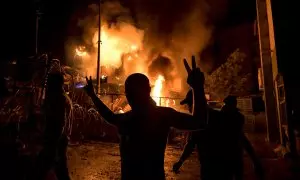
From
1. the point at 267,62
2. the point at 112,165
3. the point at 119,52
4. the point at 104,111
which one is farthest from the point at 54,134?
the point at 119,52

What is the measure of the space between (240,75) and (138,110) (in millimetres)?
23906

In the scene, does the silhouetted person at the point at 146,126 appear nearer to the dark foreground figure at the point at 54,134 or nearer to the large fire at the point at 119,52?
the dark foreground figure at the point at 54,134

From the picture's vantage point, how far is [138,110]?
235 centimetres

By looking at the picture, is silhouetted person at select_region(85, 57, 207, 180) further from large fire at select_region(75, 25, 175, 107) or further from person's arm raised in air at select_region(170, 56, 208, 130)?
large fire at select_region(75, 25, 175, 107)

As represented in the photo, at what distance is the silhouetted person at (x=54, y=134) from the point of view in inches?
168

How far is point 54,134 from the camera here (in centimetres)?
430

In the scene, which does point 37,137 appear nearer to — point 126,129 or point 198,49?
point 126,129

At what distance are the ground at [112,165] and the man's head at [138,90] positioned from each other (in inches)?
193

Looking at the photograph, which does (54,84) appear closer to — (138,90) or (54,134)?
(54,134)

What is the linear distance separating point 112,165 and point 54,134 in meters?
4.21

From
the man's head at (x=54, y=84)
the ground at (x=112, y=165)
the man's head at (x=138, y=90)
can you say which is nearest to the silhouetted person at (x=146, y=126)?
the man's head at (x=138, y=90)

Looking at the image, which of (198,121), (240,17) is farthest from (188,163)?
(240,17)

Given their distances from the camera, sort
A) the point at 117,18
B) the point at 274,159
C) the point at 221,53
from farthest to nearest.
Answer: the point at 117,18
the point at 221,53
the point at 274,159

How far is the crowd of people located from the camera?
2.28m
